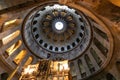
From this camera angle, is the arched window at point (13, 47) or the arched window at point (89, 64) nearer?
the arched window at point (13, 47)

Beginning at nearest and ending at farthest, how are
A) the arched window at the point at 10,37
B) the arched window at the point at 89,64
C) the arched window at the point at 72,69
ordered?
1. the arched window at the point at 10,37
2. the arched window at the point at 89,64
3. the arched window at the point at 72,69

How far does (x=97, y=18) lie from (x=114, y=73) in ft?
19.4

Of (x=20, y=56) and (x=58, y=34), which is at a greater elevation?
(x=58, y=34)

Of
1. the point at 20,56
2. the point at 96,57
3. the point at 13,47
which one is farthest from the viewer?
the point at 20,56

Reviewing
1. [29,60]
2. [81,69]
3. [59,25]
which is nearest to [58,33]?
[59,25]

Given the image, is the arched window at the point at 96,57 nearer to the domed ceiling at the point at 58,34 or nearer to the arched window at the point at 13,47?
the domed ceiling at the point at 58,34

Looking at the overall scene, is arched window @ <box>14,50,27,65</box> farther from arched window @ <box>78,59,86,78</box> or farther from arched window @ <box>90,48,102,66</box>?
arched window @ <box>90,48,102,66</box>

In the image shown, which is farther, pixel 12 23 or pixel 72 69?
pixel 72 69

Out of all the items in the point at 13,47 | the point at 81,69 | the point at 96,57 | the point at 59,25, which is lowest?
the point at 81,69

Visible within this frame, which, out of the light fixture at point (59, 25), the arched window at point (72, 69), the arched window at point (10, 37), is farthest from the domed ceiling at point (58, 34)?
the arched window at point (10, 37)

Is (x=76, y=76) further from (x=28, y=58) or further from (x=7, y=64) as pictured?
(x=7, y=64)

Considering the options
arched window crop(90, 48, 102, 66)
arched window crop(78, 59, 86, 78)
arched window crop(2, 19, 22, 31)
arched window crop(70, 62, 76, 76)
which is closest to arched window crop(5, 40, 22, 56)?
arched window crop(2, 19, 22, 31)

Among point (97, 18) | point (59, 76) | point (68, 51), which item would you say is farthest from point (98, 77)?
point (59, 76)

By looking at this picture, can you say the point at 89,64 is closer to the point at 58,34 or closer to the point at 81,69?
the point at 81,69
